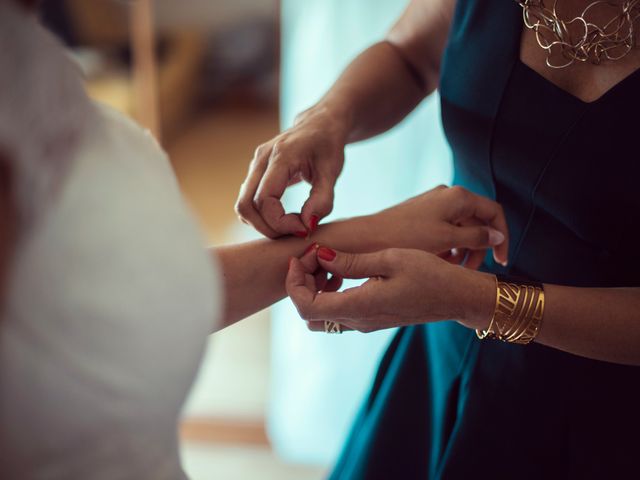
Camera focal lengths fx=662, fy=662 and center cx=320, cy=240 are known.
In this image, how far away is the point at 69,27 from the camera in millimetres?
1773

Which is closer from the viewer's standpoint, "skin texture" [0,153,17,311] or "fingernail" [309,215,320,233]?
"skin texture" [0,153,17,311]

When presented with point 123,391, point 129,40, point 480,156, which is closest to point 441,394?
point 480,156

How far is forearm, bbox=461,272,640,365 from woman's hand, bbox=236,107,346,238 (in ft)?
0.82

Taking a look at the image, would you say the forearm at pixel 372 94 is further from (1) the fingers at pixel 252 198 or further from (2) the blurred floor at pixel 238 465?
(2) the blurred floor at pixel 238 465

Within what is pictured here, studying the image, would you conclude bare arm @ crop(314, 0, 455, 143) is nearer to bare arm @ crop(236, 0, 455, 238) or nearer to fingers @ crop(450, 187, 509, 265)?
bare arm @ crop(236, 0, 455, 238)

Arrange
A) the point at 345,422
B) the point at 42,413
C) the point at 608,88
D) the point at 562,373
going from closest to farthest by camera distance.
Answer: the point at 42,413
the point at 608,88
the point at 562,373
the point at 345,422

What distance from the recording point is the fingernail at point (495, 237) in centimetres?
98

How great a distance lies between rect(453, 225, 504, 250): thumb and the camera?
991 mm

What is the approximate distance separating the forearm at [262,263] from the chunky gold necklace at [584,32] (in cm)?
37

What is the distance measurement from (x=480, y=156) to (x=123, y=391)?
69 centimetres

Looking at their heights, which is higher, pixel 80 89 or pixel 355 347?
pixel 80 89

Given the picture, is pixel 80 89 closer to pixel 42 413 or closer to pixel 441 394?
pixel 42 413

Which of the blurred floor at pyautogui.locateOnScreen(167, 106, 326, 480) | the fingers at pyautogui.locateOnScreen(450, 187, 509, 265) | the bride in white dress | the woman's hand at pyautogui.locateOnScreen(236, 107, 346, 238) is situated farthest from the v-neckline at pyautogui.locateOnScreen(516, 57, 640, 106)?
the blurred floor at pyautogui.locateOnScreen(167, 106, 326, 480)

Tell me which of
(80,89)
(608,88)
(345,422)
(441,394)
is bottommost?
(345,422)
